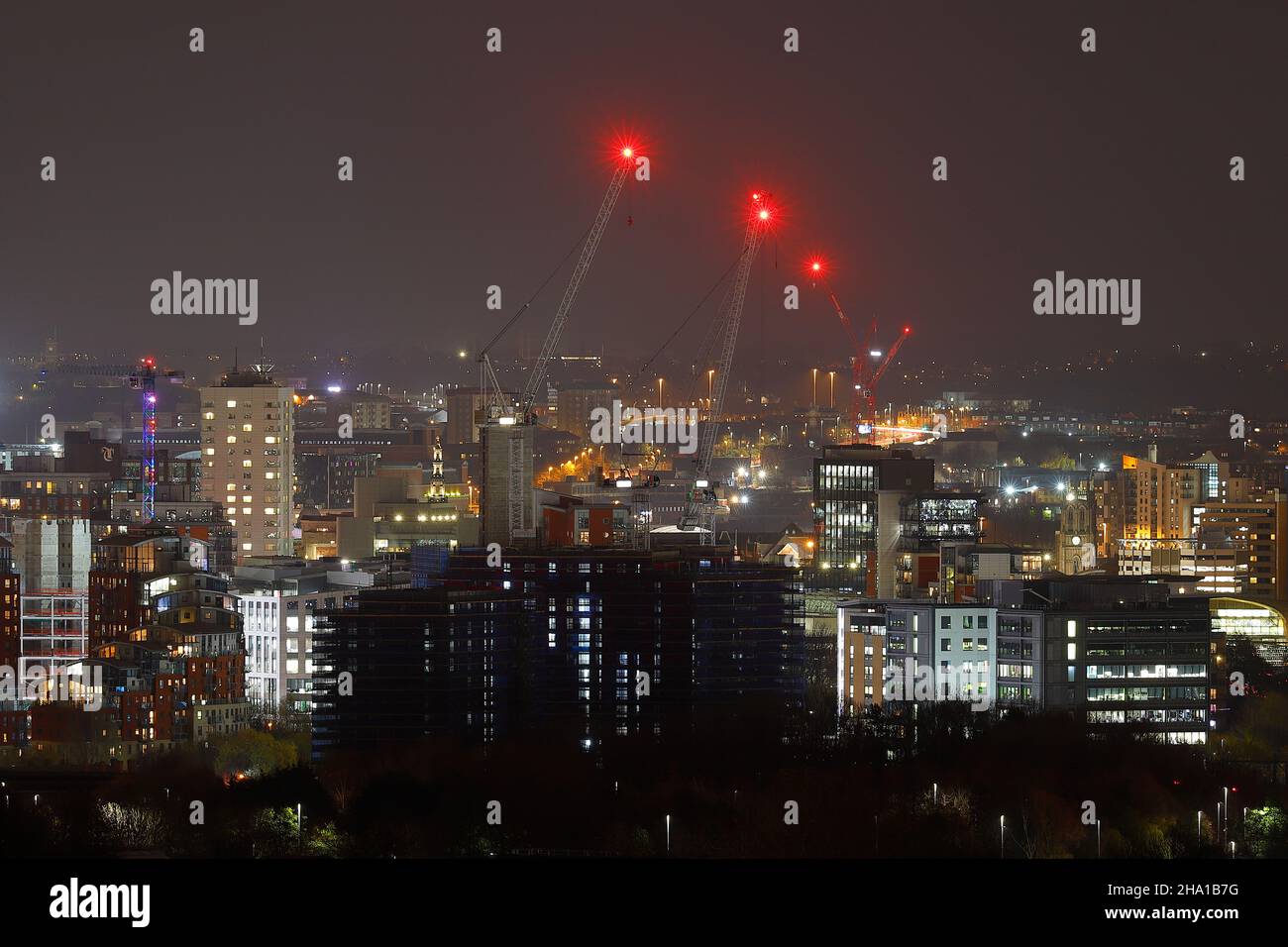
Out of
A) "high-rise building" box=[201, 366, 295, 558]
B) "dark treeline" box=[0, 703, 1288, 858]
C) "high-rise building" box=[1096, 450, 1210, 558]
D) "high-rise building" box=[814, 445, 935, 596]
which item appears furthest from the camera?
"high-rise building" box=[1096, 450, 1210, 558]

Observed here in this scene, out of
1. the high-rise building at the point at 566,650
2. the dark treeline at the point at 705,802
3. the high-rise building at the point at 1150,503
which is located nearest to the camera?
the dark treeline at the point at 705,802

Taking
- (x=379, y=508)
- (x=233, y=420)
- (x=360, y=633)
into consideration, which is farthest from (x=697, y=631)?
(x=233, y=420)

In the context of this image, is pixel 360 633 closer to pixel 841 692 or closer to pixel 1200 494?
pixel 841 692

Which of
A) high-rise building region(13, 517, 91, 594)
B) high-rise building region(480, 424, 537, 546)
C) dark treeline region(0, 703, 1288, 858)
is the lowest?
dark treeline region(0, 703, 1288, 858)

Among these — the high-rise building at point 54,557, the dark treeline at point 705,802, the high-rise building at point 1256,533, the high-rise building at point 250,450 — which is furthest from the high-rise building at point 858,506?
the dark treeline at point 705,802

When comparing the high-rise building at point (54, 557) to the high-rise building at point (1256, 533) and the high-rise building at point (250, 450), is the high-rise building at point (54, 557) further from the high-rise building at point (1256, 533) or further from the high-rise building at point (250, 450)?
the high-rise building at point (1256, 533)

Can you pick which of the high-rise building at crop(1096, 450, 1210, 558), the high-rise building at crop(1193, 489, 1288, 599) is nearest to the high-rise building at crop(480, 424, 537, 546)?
the high-rise building at crop(1193, 489, 1288, 599)

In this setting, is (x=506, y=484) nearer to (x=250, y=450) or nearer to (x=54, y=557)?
(x=54, y=557)

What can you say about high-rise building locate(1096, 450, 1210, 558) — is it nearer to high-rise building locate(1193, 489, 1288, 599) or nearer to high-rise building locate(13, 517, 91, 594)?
high-rise building locate(1193, 489, 1288, 599)
